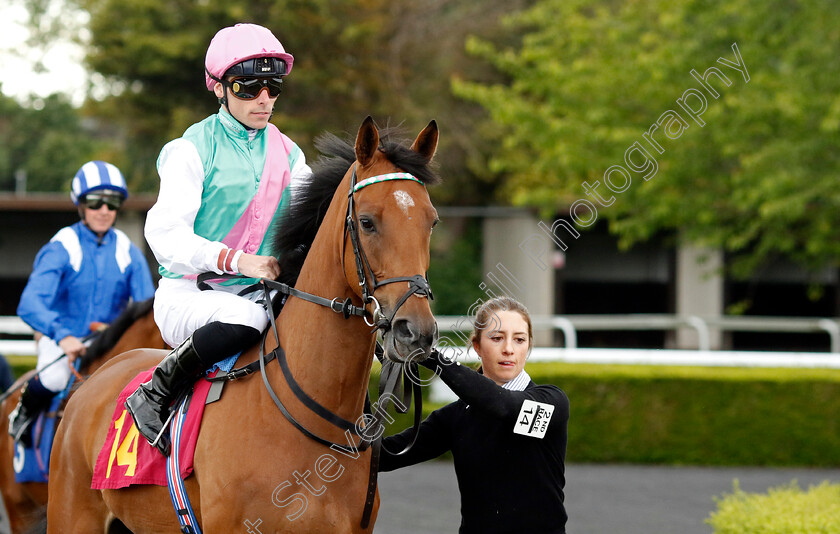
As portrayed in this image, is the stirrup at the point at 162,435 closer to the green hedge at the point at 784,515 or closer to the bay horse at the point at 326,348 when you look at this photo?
the bay horse at the point at 326,348

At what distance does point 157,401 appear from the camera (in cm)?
288

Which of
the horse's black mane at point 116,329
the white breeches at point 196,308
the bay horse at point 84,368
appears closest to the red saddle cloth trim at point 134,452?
the white breeches at point 196,308

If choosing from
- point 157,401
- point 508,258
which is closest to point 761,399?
point 157,401

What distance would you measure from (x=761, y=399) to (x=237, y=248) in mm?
7415

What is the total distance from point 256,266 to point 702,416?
735 cm

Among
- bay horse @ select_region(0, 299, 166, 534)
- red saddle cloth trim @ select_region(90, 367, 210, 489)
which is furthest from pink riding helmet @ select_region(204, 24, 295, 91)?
bay horse @ select_region(0, 299, 166, 534)

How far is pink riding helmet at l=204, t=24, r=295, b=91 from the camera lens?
9.93 ft

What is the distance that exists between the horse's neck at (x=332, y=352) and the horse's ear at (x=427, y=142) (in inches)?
16.5

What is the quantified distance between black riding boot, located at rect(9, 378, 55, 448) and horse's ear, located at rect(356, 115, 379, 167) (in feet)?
9.84

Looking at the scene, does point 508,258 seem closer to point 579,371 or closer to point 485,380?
point 579,371

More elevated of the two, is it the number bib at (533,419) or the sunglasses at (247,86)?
the sunglasses at (247,86)

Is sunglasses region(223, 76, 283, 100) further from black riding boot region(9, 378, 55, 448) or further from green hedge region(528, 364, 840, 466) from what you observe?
green hedge region(528, 364, 840, 466)

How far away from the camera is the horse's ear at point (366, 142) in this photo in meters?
2.54

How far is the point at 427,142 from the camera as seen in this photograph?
2.68 meters
